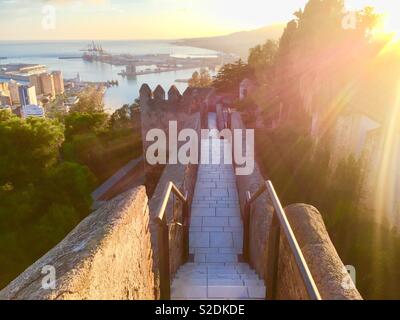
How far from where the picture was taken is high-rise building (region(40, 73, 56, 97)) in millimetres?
76225

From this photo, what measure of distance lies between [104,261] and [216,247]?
147 inches

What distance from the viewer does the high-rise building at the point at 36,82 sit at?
71662 mm

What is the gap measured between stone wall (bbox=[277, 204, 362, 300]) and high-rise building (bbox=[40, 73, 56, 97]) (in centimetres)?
8173

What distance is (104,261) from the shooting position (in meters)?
2.43

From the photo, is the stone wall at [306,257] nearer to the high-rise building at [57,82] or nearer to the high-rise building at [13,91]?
the high-rise building at [13,91]

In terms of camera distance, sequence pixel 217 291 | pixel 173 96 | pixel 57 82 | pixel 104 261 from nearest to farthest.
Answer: pixel 104 261
pixel 217 291
pixel 173 96
pixel 57 82

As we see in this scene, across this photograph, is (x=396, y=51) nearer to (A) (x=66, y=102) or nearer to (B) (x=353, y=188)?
(B) (x=353, y=188)

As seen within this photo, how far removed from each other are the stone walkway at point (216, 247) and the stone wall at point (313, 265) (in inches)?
32.0

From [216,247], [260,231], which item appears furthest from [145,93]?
[260,231]

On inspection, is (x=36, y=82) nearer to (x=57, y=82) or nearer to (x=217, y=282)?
(x=57, y=82)
